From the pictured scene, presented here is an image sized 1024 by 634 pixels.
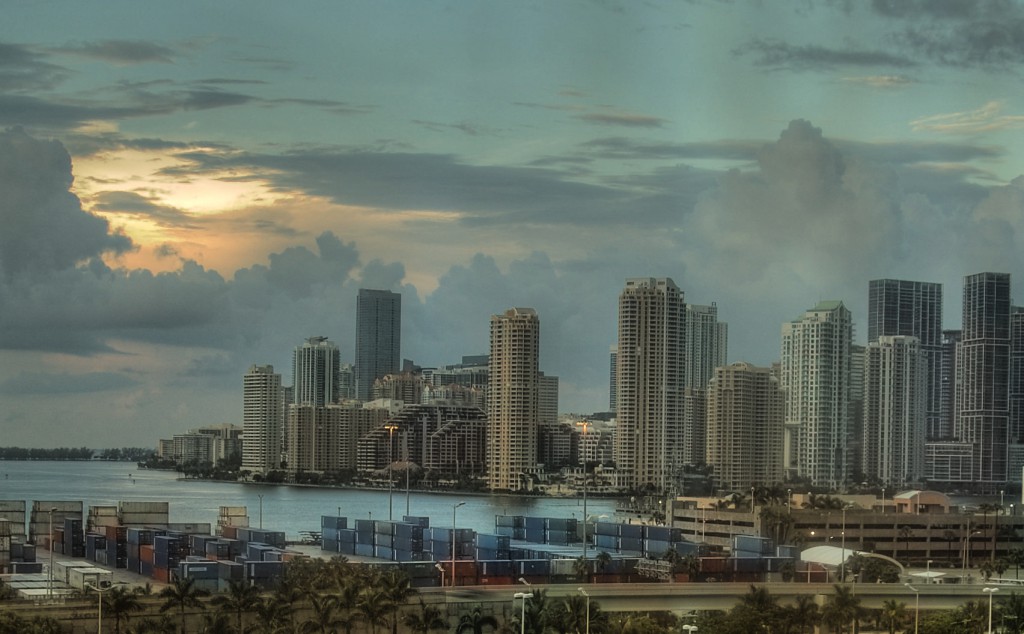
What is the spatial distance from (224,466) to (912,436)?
A: 1391 inches

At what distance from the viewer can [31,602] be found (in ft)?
50.4

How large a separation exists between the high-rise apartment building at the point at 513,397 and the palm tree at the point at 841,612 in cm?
4888

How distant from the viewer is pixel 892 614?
16.2 meters

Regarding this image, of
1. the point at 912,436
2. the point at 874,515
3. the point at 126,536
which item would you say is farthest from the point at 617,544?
the point at 912,436

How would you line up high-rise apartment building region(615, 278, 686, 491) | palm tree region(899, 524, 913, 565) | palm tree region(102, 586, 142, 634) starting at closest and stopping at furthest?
palm tree region(102, 586, 142, 634)
palm tree region(899, 524, 913, 565)
high-rise apartment building region(615, 278, 686, 491)

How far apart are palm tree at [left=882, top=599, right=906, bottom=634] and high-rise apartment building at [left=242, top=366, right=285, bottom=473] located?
61.8 metres

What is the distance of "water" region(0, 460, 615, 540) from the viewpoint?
4697 cm

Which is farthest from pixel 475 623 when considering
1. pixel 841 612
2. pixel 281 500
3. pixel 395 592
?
pixel 281 500

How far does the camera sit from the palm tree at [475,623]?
1541 centimetres

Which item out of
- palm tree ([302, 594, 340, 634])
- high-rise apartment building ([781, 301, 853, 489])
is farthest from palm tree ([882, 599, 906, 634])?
high-rise apartment building ([781, 301, 853, 489])

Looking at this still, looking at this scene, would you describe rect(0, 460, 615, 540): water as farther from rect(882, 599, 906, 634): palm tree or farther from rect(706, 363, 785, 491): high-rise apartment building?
rect(882, 599, 906, 634): palm tree

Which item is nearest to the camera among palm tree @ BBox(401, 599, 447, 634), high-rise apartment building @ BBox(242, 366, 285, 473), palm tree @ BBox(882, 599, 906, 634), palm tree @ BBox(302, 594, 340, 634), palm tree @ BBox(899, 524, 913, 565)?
palm tree @ BBox(302, 594, 340, 634)

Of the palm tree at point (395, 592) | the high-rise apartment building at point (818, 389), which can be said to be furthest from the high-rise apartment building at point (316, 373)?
the palm tree at point (395, 592)

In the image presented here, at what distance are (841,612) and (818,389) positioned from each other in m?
45.5
